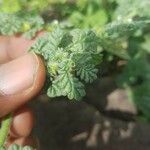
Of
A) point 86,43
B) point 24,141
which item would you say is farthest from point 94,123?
point 86,43

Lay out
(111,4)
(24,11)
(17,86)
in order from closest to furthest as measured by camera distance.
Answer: (17,86) < (24,11) < (111,4)

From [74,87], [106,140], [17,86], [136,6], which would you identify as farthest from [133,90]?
[74,87]

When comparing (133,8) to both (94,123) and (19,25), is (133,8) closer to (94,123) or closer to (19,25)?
(19,25)

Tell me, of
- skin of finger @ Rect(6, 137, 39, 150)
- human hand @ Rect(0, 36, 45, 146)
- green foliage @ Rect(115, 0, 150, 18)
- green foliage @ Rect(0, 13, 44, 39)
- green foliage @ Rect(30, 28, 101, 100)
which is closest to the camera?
green foliage @ Rect(30, 28, 101, 100)

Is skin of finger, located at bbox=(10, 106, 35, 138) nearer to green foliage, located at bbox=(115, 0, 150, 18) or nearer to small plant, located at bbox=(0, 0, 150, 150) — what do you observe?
small plant, located at bbox=(0, 0, 150, 150)

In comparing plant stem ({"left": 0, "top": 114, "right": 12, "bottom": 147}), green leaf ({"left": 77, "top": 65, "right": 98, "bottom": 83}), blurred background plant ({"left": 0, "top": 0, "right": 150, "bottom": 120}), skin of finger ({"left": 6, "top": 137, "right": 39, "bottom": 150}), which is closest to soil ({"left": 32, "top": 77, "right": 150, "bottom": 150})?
blurred background plant ({"left": 0, "top": 0, "right": 150, "bottom": 120})

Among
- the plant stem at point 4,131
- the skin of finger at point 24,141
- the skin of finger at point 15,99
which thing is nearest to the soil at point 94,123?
the skin of finger at point 24,141

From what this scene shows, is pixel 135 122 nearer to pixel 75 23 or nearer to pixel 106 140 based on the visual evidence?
pixel 106 140

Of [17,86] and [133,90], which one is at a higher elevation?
[17,86]

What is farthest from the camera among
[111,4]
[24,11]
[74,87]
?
[111,4]
